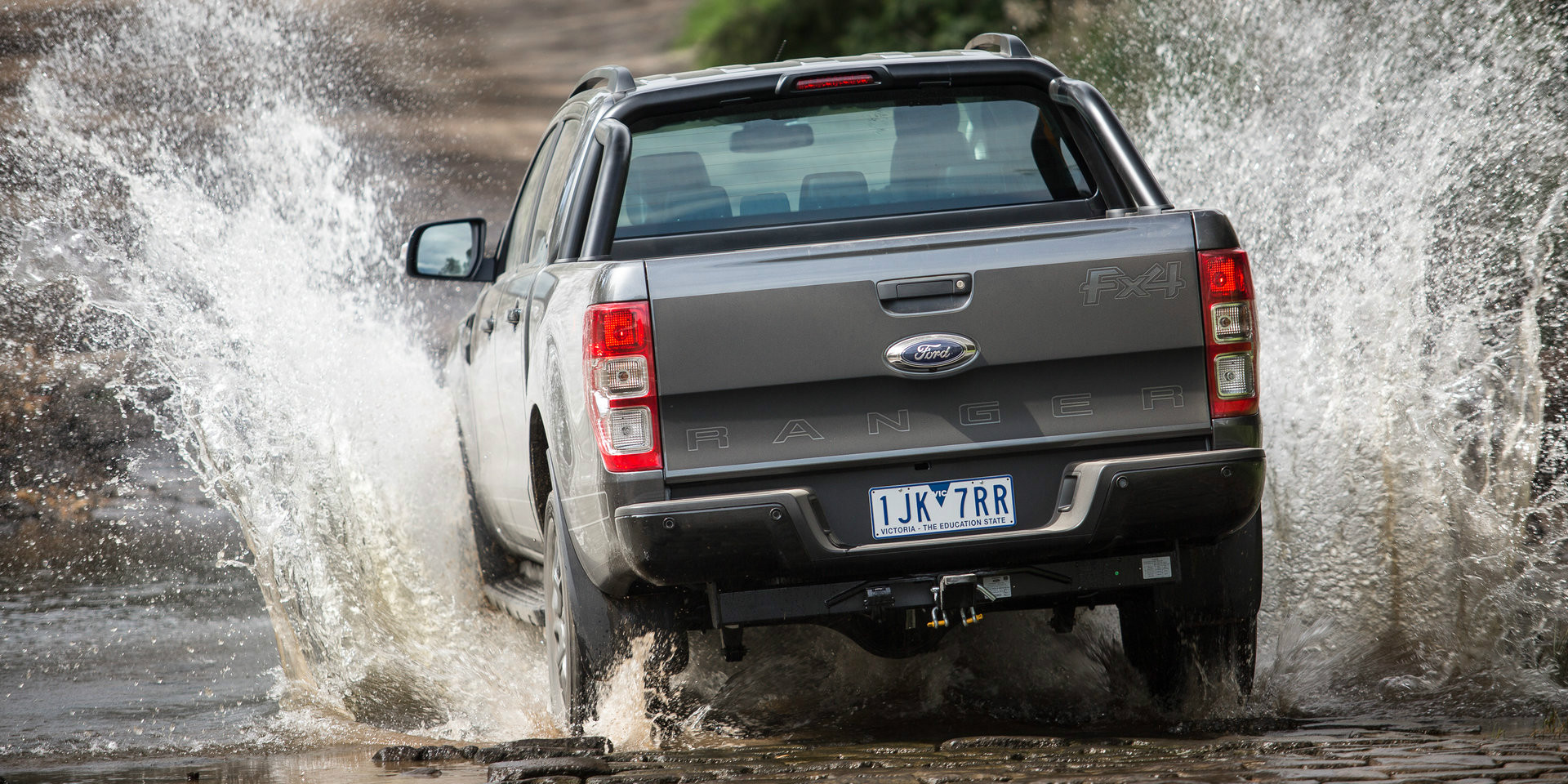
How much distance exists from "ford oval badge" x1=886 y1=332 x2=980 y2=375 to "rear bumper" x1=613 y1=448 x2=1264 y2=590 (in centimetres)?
38

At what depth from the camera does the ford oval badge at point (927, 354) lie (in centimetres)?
412

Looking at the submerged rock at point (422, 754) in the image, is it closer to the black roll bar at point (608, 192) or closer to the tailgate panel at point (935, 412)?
the tailgate panel at point (935, 412)

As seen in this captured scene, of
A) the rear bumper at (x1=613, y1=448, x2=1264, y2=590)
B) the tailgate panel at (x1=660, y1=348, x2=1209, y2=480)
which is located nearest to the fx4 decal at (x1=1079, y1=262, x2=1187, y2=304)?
the tailgate panel at (x1=660, y1=348, x2=1209, y2=480)

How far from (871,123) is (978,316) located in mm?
1272

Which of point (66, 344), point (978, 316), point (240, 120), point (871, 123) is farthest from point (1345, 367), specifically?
point (240, 120)

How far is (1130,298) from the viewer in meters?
4.15

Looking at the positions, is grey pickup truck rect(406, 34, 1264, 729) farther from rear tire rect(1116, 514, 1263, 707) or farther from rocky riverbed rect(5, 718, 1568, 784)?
rocky riverbed rect(5, 718, 1568, 784)

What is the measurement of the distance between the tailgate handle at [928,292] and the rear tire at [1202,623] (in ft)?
3.23

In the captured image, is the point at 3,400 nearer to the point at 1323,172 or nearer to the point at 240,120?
the point at 240,120

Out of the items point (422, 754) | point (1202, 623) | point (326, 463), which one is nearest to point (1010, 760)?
point (1202, 623)

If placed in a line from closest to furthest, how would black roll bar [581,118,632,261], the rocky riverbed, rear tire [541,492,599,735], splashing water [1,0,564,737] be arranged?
the rocky riverbed, rear tire [541,492,599,735], black roll bar [581,118,632,261], splashing water [1,0,564,737]

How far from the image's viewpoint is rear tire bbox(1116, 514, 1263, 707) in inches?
179

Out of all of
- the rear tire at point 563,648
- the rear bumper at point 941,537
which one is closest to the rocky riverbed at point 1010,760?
the rear tire at point 563,648

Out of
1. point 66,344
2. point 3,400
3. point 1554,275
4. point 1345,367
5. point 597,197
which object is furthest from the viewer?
point 66,344
